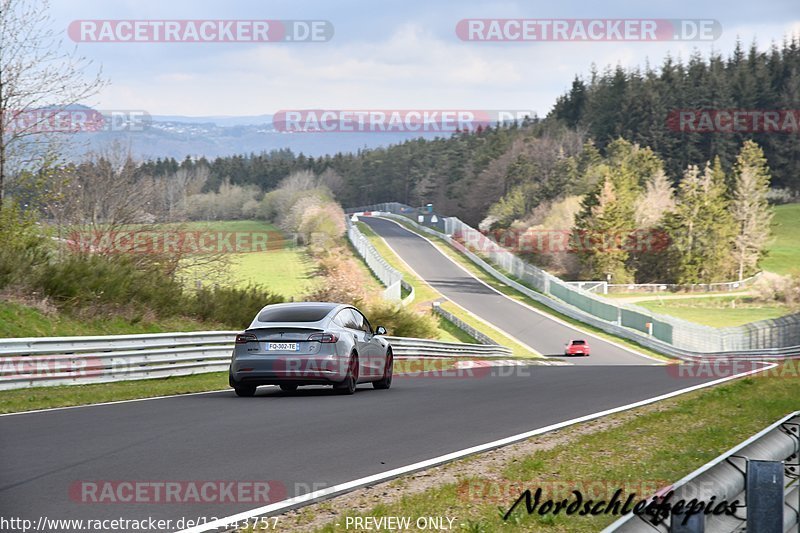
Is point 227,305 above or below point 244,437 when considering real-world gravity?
above

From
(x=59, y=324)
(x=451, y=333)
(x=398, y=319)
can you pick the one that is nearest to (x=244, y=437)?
(x=59, y=324)

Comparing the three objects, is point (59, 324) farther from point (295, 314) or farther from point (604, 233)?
point (604, 233)

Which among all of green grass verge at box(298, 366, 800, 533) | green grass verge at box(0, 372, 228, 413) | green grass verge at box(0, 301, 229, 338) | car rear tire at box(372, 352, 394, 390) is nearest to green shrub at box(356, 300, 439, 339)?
green grass verge at box(0, 301, 229, 338)

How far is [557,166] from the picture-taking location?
132125 mm

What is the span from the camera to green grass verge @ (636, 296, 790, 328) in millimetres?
80000

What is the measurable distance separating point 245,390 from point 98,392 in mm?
2682

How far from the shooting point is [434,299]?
74.9 metres

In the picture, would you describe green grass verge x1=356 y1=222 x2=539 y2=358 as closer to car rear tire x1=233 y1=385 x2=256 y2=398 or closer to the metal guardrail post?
car rear tire x1=233 y1=385 x2=256 y2=398

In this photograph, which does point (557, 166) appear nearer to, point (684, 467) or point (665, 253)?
point (665, 253)

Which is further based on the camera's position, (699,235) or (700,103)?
(700,103)

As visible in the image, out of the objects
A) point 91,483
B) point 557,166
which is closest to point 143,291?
point 91,483

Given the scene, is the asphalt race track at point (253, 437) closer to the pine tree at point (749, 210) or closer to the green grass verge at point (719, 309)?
the green grass verge at point (719, 309)

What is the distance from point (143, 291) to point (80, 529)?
71.5ft

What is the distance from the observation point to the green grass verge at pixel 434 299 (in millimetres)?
59000
